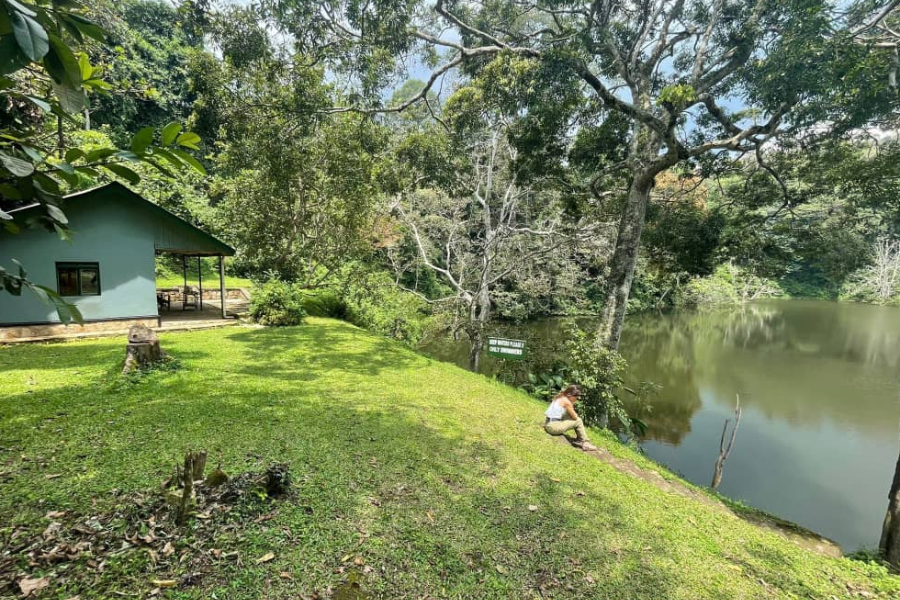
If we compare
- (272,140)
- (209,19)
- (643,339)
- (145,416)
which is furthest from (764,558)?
(643,339)

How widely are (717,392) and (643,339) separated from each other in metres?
8.85

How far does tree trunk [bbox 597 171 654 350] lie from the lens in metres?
8.22

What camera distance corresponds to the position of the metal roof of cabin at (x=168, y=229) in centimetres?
886

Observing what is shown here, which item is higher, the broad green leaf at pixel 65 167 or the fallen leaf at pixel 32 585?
the broad green leaf at pixel 65 167

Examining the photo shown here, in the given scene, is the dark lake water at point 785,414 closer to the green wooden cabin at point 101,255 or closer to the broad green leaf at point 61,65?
the green wooden cabin at point 101,255

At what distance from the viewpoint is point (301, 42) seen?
7.45 metres

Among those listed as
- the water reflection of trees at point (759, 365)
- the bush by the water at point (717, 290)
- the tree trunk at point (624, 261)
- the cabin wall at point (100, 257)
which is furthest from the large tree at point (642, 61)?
the bush by the water at point (717, 290)

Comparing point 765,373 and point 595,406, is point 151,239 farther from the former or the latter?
point 765,373

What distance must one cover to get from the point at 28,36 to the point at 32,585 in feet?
9.55

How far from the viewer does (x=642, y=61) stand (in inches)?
331

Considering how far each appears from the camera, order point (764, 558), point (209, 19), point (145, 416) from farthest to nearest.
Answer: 1. point (209, 19)
2. point (145, 416)
3. point (764, 558)

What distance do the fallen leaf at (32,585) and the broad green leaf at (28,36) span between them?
113 inches

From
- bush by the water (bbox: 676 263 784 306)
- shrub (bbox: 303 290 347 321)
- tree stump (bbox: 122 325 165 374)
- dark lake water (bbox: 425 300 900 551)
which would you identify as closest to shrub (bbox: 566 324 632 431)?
dark lake water (bbox: 425 300 900 551)

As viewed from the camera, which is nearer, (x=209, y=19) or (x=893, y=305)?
(x=209, y=19)
